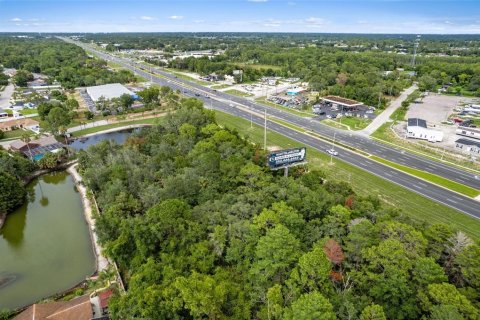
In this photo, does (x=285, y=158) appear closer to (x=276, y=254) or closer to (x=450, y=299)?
(x=276, y=254)

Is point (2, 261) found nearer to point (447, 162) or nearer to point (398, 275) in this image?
point (398, 275)

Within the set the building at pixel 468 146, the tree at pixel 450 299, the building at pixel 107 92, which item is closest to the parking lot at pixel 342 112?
the building at pixel 468 146

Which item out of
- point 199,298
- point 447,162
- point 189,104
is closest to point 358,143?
point 447,162

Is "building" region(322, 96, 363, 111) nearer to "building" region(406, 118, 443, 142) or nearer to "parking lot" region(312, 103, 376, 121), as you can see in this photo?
"parking lot" region(312, 103, 376, 121)

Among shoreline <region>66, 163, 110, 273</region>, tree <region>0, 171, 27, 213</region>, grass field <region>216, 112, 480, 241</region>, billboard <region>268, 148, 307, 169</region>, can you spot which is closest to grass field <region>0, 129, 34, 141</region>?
shoreline <region>66, 163, 110, 273</region>

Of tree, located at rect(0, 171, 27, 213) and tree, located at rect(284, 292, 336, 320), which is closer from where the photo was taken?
tree, located at rect(284, 292, 336, 320)

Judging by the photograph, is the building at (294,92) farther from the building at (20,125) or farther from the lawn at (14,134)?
the lawn at (14,134)

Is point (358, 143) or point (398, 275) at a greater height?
point (398, 275)
